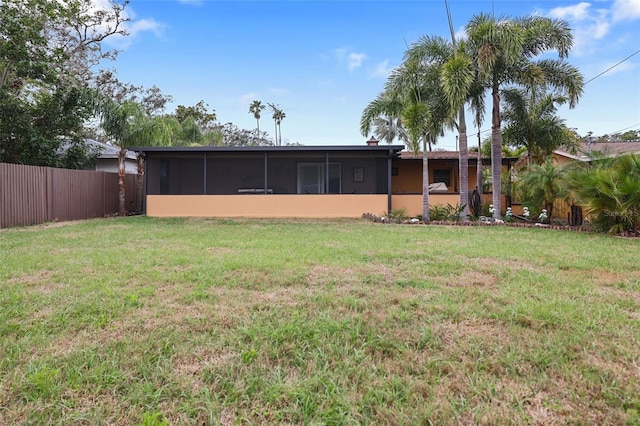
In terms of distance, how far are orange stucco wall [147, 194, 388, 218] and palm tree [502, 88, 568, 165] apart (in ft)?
16.5

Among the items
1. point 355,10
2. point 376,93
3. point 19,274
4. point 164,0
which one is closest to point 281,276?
point 19,274

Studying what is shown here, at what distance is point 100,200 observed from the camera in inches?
503

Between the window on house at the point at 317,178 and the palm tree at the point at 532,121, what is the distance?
21.0 ft

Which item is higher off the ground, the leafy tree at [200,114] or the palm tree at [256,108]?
the palm tree at [256,108]

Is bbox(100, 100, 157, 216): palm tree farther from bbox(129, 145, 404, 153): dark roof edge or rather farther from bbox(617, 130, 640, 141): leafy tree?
bbox(617, 130, 640, 141): leafy tree

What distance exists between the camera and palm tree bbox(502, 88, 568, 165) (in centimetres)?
1173

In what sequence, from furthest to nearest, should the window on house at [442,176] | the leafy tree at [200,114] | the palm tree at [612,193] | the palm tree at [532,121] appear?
the leafy tree at [200,114]
the window on house at [442,176]
the palm tree at [532,121]
the palm tree at [612,193]

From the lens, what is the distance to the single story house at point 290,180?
12.6m

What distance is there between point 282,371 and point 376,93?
1140 cm

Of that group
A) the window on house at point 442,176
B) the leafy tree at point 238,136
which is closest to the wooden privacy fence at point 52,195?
the window on house at point 442,176

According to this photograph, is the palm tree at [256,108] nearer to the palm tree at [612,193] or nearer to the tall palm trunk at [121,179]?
the tall palm trunk at [121,179]

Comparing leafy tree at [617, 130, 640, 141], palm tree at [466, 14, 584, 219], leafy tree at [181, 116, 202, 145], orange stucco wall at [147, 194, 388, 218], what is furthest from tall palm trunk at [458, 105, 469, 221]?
leafy tree at [617, 130, 640, 141]

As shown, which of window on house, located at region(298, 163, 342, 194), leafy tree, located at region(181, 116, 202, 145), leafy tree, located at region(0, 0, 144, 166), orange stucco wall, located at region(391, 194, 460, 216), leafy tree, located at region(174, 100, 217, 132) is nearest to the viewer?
leafy tree, located at region(0, 0, 144, 166)

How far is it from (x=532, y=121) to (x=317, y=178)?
8.01 meters
